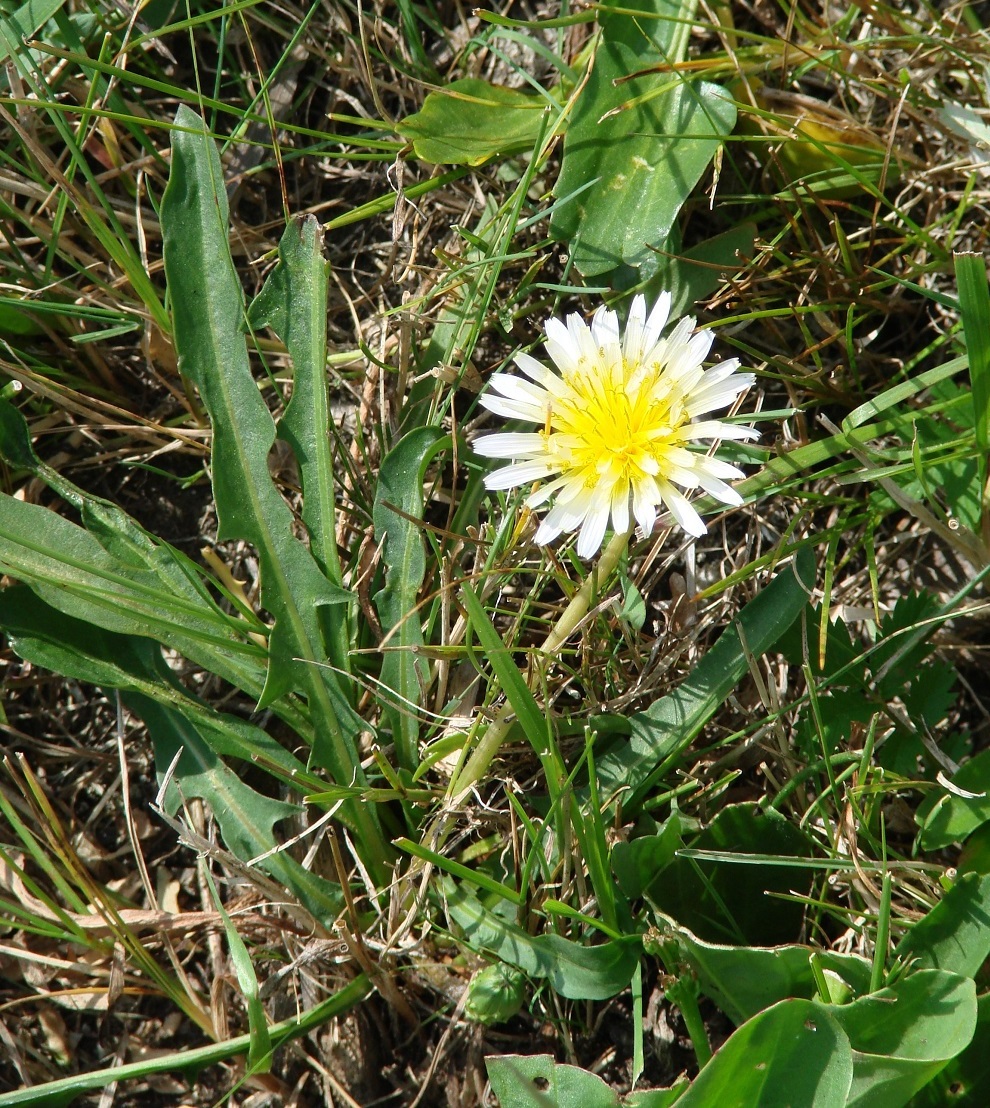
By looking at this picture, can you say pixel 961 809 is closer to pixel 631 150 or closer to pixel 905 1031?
pixel 905 1031

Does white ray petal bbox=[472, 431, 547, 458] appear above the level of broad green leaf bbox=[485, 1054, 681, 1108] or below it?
above

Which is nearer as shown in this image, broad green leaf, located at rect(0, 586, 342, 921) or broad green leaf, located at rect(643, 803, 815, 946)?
broad green leaf, located at rect(643, 803, 815, 946)

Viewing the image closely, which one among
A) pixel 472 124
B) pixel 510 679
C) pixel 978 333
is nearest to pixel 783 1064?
pixel 510 679

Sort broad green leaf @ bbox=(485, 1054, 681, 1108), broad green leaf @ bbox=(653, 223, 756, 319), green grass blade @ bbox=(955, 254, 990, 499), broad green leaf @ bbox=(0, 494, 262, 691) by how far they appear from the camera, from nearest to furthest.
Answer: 1. broad green leaf @ bbox=(485, 1054, 681, 1108)
2. green grass blade @ bbox=(955, 254, 990, 499)
3. broad green leaf @ bbox=(0, 494, 262, 691)
4. broad green leaf @ bbox=(653, 223, 756, 319)

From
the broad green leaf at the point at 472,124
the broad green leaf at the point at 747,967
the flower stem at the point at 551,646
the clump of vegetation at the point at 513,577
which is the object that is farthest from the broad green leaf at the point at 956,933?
the broad green leaf at the point at 472,124

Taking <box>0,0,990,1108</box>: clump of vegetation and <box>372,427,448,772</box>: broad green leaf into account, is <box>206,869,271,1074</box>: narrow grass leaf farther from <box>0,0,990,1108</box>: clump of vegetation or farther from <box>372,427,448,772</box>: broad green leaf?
<box>372,427,448,772</box>: broad green leaf

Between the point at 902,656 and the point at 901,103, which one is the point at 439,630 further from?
the point at 901,103

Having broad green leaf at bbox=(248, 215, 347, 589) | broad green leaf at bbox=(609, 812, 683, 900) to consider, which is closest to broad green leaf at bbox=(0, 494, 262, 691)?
broad green leaf at bbox=(248, 215, 347, 589)
